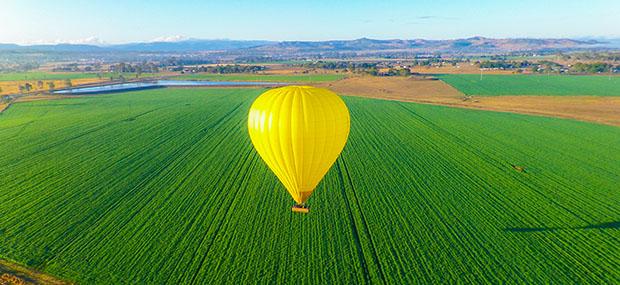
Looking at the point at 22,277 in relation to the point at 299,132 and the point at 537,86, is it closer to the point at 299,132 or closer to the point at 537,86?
the point at 299,132

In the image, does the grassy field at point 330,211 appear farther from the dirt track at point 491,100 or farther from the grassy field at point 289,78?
the grassy field at point 289,78

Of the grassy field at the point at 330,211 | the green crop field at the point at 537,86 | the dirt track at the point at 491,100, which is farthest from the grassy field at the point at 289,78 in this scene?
the grassy field at the point at 330,211

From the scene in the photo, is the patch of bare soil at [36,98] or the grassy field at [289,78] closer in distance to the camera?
the patch of bare soil at [36,98]

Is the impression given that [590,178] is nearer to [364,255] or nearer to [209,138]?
[364,255]

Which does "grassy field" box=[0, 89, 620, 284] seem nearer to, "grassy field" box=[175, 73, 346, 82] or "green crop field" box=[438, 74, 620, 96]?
"green crop field" box=[438, 74, 620, 96]

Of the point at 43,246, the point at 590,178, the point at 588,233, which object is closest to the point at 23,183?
the point at 43,246

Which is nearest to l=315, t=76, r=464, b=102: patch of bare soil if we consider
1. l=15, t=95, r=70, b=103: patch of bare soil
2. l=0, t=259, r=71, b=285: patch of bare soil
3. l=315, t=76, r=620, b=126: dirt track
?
l=315, t=76, r=620, b=126: dirt track
